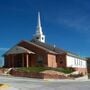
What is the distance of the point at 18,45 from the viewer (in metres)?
60.1

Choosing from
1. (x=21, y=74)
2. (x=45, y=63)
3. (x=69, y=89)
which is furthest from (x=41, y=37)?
(x=69, y=89)

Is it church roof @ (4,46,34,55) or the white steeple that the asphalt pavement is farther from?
the white steeple

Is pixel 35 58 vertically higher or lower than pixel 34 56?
lower

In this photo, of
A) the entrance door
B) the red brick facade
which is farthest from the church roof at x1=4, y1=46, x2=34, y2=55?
the entrance door

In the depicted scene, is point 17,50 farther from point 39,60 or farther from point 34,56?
point 39,60

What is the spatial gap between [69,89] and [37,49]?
106ft

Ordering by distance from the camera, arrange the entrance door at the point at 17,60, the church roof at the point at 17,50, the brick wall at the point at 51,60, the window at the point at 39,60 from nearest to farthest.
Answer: the brick wall at the point at 51,60 < the church roof at the point at 17,50 < the window at the point at 39,60 < the entrance door at the point at 17,60

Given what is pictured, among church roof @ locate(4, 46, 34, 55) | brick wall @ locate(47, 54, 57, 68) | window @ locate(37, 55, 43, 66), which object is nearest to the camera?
brick wall @ locate(47, 54, 57, 68)

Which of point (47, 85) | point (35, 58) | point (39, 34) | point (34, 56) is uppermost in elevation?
point (39, 34)

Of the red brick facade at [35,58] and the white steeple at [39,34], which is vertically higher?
the white steeple at [39,34]

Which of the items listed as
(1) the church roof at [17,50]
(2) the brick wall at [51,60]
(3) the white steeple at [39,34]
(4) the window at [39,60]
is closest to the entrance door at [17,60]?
(1) the church roof at [17,50]

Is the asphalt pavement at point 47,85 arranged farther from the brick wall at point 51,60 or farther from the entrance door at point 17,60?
the entrance door at point 17,60

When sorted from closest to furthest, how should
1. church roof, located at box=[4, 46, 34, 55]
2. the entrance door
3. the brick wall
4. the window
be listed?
the brick wall < church roof, located at box=[4, 46, 34, 55] < the window < the entrance door

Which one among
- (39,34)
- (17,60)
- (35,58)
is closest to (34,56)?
(35,58)
